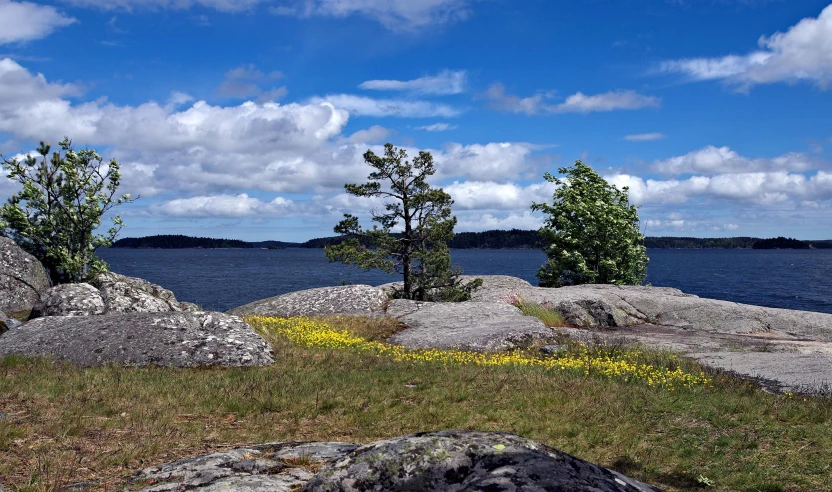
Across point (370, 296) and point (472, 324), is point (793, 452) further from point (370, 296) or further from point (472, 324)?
point (370, 296)

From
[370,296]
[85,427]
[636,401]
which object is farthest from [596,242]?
[85,427]

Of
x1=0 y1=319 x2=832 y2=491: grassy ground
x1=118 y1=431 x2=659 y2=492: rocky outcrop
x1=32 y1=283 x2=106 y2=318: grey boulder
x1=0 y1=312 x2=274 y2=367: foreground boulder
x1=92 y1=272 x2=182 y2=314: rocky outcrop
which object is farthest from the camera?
x1=92 y1=272 x2=182 y2=314: rocky outcrop

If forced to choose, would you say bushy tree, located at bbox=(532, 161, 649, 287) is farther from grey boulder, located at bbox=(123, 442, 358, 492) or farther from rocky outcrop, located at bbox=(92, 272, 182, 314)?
grey boulder, located at bbox=(123, 442, 358, 492)

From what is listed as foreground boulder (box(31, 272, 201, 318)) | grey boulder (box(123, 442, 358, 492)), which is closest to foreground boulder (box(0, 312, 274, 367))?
foreground boulder (box(31, 272, 201, 318))

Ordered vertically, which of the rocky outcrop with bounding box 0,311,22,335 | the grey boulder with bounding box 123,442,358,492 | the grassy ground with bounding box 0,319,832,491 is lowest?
the grassy ground with bounding box 0,319,832,491

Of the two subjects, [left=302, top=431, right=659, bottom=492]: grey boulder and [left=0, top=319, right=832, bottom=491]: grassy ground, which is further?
[left=0, top=319, right=832, bottom=491]: grassy ground

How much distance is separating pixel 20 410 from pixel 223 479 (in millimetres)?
7138

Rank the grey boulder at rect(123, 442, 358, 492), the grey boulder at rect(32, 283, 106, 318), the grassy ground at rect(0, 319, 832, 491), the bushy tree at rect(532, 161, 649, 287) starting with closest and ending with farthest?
the grey boulder at rect(123, 442, 358, 492) → the grassy ground at rect(0, 319, 832, 491) → the grey boulder at rect(32, 283, 106, 318) → the bushy tree at rect(532, 161, 649, 287)

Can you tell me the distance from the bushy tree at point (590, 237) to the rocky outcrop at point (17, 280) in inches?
1281

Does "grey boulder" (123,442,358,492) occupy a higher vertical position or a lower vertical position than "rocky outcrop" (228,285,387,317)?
higher

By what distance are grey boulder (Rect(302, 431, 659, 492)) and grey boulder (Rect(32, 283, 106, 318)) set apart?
818 inches

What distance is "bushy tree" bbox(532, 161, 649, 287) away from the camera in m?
41.6

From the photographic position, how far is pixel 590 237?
138 feet

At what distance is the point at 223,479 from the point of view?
5410 mm
